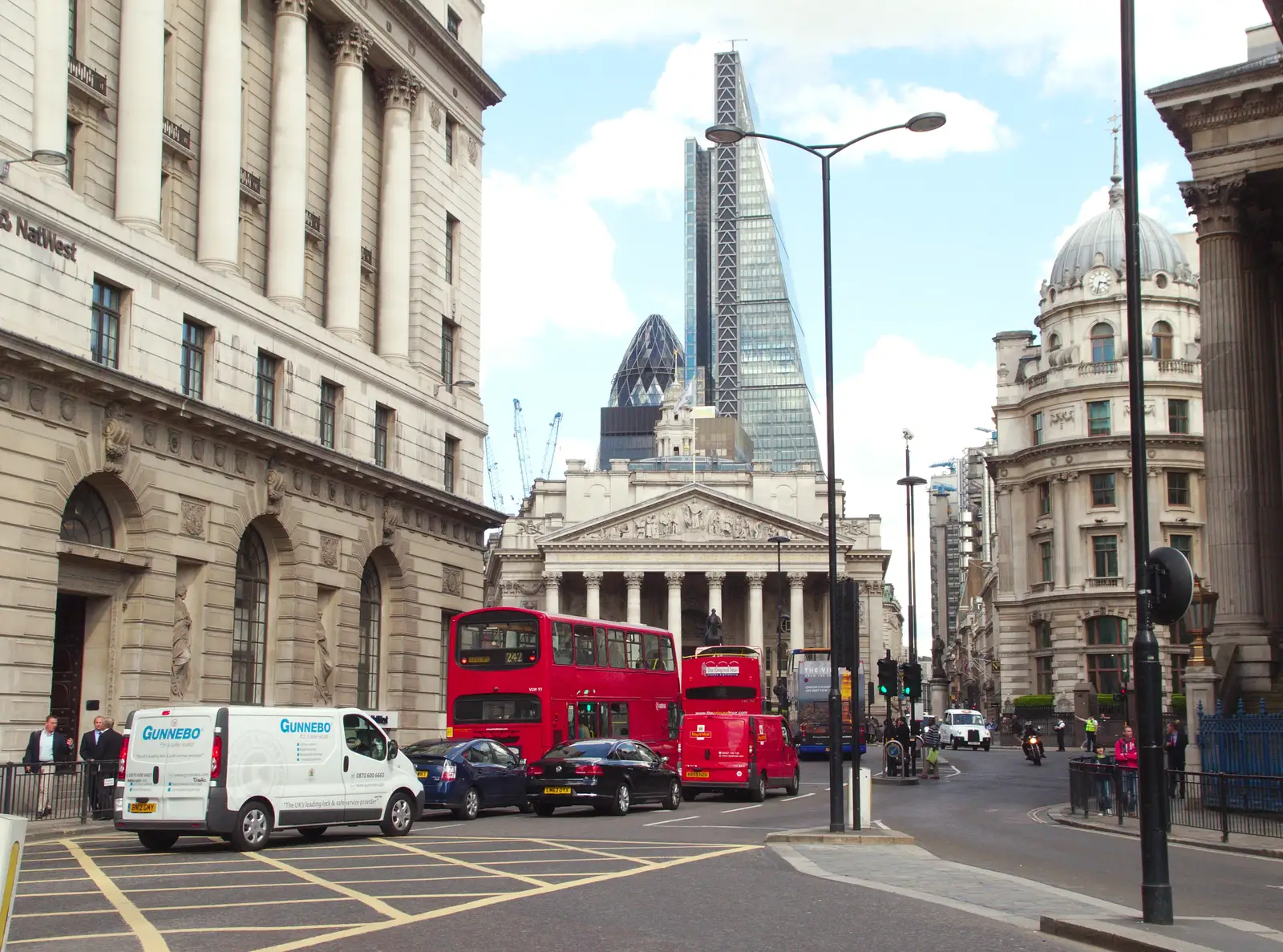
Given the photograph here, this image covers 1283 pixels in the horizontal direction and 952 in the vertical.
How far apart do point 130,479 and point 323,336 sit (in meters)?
9.67

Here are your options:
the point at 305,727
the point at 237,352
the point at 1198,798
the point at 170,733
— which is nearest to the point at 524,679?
the point at 237,352

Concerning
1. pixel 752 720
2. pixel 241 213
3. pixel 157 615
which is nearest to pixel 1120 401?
pixel 752 720

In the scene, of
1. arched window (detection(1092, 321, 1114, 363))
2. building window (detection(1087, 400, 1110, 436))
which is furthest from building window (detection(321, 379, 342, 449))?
arched window (detection(1092, 321, 1114, 363))

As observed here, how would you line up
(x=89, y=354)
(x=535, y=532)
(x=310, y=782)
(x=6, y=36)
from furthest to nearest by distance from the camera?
(x=535, y=532), (x=89, y=354), (x=6, y=36), (x=310, y=782)

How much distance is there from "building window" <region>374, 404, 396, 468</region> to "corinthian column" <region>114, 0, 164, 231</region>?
35.3 ft

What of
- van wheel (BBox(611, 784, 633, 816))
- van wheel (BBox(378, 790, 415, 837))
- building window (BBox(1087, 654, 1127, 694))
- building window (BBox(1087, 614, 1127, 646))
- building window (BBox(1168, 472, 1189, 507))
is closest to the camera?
van wheel (BBox(378, 790, 415, 837))

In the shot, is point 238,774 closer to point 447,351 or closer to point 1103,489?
point 447,351

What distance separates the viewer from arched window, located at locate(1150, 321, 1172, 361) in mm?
78125

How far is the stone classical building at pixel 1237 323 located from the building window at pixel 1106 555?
44.2m

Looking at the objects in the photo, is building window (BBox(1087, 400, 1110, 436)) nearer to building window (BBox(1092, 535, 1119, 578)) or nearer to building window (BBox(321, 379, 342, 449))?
building window (BBox(1092, 535, 1119, 578))

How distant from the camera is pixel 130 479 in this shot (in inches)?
1148

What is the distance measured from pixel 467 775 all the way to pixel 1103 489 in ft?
189

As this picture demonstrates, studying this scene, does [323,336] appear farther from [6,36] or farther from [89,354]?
[6,36]

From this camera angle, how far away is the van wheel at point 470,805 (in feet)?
89.7
